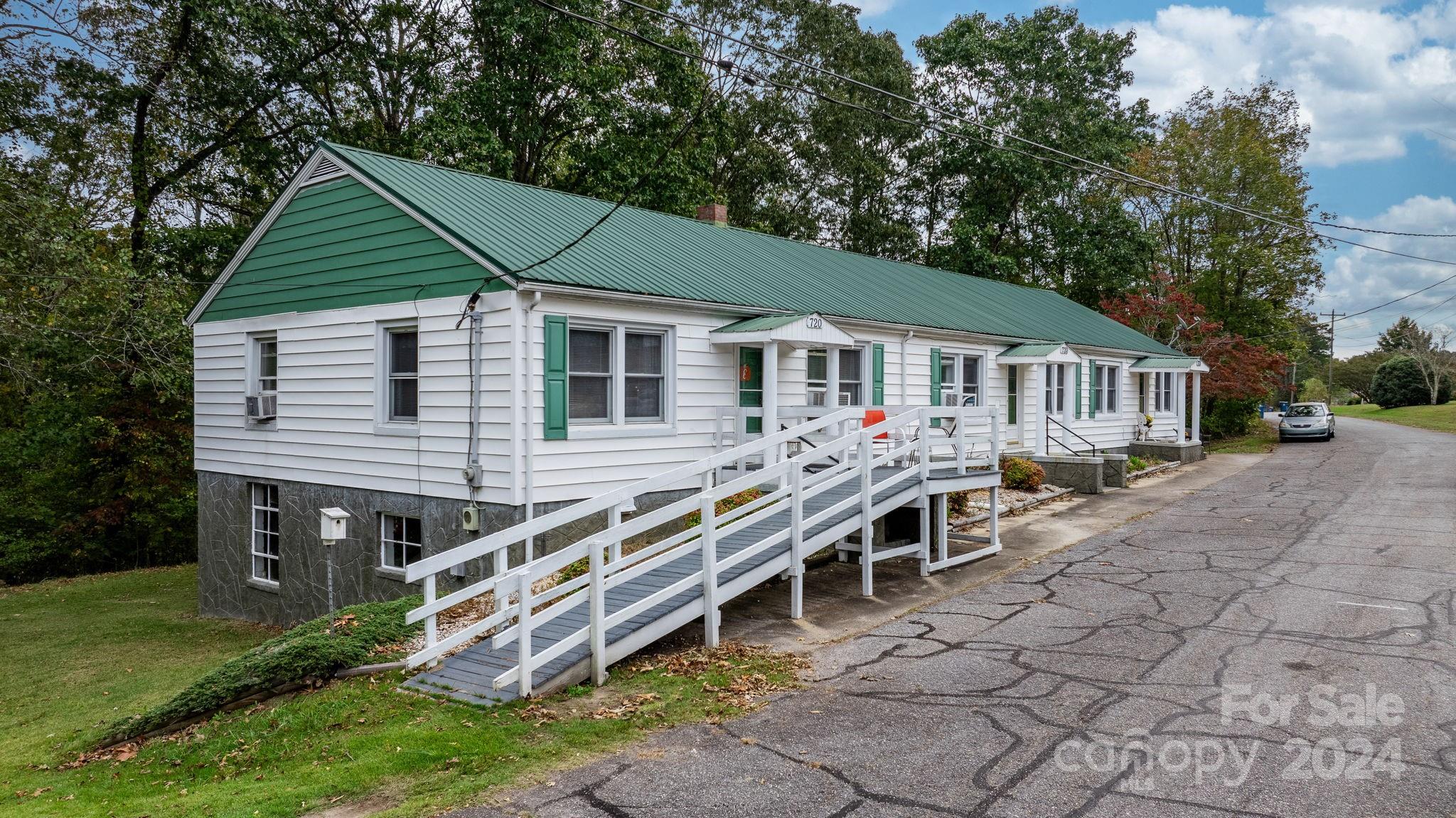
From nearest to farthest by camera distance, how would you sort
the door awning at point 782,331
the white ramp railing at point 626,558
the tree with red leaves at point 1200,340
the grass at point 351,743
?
the grass at point 351,743
the white ramp railing at point 626,558
the door awning at point 782,331
the tree with red leaves at point 1200,340

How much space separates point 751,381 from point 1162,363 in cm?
1755

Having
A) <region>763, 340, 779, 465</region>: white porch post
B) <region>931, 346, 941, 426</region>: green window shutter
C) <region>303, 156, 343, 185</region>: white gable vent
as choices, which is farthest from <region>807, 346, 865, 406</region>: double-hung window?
<region>303, 156, 343, 185</region>: white gable vent

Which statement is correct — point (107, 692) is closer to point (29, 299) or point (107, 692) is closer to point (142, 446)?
point (29, 299)

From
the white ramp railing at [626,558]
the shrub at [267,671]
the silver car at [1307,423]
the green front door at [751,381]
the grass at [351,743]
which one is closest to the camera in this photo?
the grass at [351,743]

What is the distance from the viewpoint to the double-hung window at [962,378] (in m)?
17.9

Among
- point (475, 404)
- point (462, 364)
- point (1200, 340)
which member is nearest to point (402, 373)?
point (462, 364)

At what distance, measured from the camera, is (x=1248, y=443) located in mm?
30938

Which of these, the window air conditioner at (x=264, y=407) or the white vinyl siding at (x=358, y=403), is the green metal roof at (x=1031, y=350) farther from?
the window air conditioner at (x=264, y=407)

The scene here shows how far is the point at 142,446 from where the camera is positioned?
1994cm

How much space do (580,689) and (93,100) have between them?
1975cm

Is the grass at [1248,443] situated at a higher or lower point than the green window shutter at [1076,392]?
lower

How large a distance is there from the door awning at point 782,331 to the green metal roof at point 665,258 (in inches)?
15.9

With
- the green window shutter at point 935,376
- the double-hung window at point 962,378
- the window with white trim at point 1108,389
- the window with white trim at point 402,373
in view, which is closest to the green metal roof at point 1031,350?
the double-hung window at point 962,378

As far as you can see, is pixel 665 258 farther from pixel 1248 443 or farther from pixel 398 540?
pixel 1248 443
